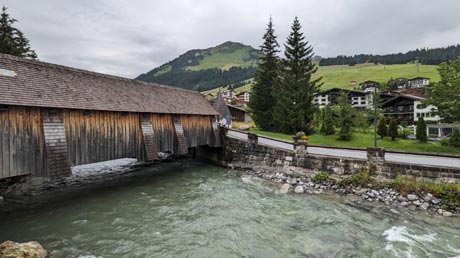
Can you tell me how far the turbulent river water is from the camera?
23.1 ft

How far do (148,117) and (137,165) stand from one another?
7.35 metres

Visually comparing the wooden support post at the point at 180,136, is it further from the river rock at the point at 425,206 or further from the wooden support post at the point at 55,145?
the river rock at the point at 425,206

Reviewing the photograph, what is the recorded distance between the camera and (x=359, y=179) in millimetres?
12203

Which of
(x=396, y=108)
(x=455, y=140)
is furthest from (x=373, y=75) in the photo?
(x=455, y=140)

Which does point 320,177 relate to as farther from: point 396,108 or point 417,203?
point 396,108

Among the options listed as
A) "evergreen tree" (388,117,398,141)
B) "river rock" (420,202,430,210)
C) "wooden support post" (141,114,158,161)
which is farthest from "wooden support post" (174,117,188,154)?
"evergreen tree" (388,117,398,141)

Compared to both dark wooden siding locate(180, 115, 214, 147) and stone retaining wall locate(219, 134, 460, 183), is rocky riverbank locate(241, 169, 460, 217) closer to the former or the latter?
stone retaining wall locate(219, 134, 460, 183)

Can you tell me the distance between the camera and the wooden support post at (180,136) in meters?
16.6

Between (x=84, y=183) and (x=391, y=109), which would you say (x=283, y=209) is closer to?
(x=84, y=183)

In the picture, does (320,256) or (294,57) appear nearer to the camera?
(320,256)

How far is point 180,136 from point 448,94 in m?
19.5

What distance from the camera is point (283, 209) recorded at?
10.2 m

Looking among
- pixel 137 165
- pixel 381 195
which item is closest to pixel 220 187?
pixel 381 195

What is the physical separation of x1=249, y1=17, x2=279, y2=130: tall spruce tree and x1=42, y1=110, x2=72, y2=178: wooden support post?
2229 cm
